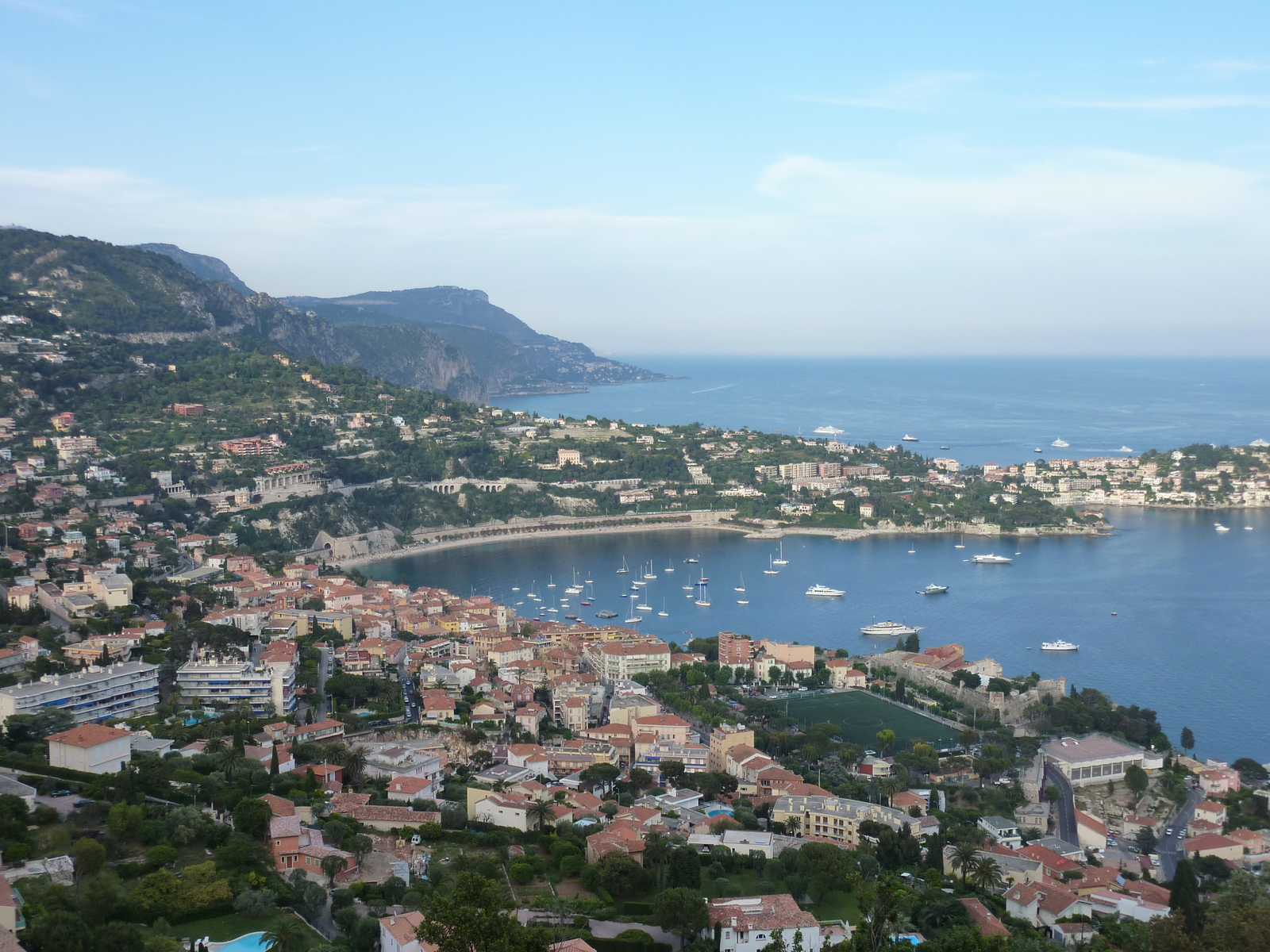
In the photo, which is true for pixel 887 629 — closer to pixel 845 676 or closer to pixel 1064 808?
pixel 845 676

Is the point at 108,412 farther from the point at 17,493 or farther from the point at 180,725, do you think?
the point at 180,725

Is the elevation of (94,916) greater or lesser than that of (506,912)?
lesser

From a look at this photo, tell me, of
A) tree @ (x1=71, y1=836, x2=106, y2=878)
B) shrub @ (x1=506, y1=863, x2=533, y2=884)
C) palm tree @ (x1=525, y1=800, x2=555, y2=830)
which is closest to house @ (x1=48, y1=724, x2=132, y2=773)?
tree @ (x1=71, y1=836, x2=106, y2=878)

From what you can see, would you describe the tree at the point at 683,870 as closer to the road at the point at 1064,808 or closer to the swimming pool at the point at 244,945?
the swimming pool at the point at 244,945

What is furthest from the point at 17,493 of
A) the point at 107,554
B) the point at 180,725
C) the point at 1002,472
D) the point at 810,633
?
the point at 1002,472

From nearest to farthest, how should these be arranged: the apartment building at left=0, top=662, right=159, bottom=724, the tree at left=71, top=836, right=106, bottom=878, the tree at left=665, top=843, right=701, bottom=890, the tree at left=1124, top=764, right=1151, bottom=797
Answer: the tree at left=71, top=836, right=106, bottom=878
the tree at left=665, top=843, right=701, bottom=890
the apartment building at left=0, top=662, right=159, bottom=724
the tree at left=1124, top=764, right=1151, bottom=797

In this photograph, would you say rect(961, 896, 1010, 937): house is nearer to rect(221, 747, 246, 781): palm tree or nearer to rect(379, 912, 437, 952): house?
rect(379, 912, 437, 952): house
